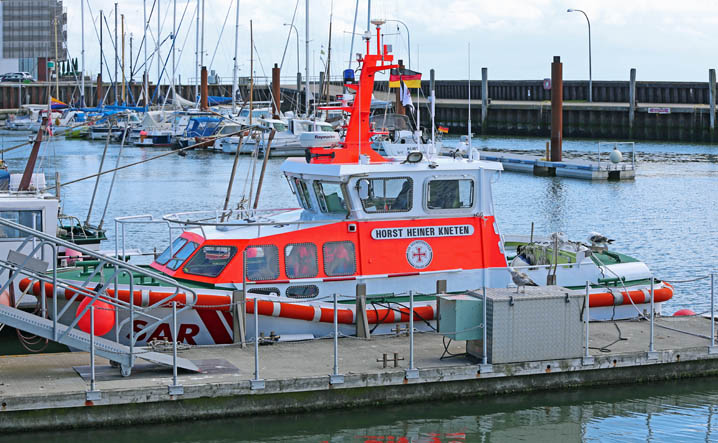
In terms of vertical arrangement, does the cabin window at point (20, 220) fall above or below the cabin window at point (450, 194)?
below

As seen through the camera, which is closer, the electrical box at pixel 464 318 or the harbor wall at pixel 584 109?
the electrical box at pixel 464 318

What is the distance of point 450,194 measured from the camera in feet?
47.6

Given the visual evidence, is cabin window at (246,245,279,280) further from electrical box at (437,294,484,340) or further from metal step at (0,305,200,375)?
electrical box at (437,294,484,340)

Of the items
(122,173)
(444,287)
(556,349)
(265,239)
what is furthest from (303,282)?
(122,173)

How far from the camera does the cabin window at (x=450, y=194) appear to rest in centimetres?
1442

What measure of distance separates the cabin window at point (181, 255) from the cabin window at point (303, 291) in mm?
1420

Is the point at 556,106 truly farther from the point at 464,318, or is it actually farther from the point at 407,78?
the point at 464,318

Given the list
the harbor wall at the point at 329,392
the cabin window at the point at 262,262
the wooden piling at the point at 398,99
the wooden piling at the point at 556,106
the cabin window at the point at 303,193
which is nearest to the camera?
the harbor wall at the point at 329,392

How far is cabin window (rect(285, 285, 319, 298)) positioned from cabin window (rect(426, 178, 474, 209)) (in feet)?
6.44

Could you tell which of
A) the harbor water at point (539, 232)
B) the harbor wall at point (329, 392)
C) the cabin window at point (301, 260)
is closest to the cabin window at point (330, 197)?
the cabin window at point (301, 260)

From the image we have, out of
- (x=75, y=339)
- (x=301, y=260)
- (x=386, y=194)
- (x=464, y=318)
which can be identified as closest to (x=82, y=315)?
(x=75, y=339)

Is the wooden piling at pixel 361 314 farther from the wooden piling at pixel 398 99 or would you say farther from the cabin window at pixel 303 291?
the wooden piling at pixel 398 99

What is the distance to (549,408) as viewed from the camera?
13.1m

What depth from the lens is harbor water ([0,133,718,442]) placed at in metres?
12.4
